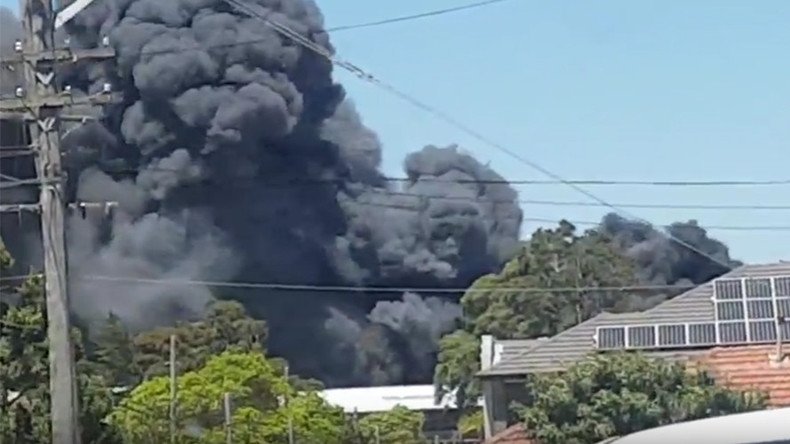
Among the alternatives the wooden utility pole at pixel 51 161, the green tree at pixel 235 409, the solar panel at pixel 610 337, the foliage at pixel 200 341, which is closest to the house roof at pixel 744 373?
the solar panel at pixel 610 337

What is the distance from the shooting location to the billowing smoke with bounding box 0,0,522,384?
78312mm

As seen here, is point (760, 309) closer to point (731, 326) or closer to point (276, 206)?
point (731, 326)

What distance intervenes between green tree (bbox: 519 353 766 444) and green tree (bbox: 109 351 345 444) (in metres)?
5.75

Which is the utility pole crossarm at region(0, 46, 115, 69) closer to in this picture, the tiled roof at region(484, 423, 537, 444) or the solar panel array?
the tiled roof at region(484, 423, 537, 444)

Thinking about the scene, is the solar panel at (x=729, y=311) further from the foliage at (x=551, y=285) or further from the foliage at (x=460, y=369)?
the foliage at (x=551, y=285)

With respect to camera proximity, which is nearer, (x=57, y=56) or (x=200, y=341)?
(x=57, y=56)

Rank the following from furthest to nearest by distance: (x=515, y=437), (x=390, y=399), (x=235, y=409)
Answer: (x=390, y=399)
(x=235, y=409)
(x=515, y=437)

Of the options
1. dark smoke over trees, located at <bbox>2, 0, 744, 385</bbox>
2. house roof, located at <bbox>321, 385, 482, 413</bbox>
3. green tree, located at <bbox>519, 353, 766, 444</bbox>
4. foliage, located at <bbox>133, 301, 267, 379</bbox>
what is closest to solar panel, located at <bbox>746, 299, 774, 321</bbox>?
green tree, located at <bbox>519, 353, 766, 444</bbox>

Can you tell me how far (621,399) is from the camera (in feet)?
84.7

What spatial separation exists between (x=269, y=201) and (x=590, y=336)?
5485cm

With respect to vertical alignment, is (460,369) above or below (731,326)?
above

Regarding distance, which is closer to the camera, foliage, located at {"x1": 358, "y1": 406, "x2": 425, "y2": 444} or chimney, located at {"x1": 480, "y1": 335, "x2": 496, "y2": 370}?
chimney, located at {"x1": 480, "y1": 335, "x2": 496, "y2": 370}

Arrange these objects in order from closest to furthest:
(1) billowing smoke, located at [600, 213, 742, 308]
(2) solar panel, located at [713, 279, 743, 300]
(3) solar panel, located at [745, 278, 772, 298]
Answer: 1. (3) solar panel, located at [745, 278, 772, 298]
2. (2) solar panel, located at [713, 279, 743, 300]
3. (1) billowing smoke, located at [600, 213, 742, 308]

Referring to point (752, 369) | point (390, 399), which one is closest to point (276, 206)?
point (390, 399)
